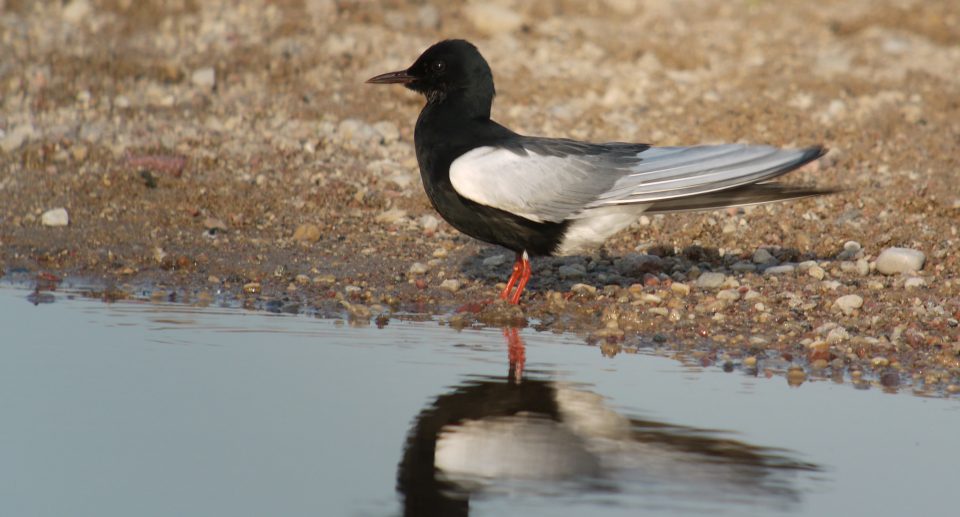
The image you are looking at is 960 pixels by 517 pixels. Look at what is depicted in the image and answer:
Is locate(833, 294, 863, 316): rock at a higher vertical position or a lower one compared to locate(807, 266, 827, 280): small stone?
lower

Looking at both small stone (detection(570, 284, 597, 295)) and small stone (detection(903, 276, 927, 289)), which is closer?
small stone (detection(903, 276, 927, 289))

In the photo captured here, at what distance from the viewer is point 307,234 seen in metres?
7.37

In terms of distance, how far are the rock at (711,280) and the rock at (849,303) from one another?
63 cm

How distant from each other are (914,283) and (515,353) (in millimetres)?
2102

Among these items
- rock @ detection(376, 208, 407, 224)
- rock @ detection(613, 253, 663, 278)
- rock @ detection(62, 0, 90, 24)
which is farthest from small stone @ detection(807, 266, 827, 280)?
rock @ detection(62, 0, 90, 24)

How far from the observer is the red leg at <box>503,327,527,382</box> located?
5129 millimetres

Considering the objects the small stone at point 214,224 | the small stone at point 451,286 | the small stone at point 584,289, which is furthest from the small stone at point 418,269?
the small stone at point 214,224

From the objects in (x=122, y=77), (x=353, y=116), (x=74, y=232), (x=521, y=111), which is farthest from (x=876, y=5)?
(x=74, y=232)

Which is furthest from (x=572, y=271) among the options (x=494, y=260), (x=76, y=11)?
(x=76, y=11)

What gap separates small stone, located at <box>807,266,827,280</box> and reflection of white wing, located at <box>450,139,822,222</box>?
971 mm

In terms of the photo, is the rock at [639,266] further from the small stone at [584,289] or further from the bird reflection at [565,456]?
the bird reflection at [565,456]

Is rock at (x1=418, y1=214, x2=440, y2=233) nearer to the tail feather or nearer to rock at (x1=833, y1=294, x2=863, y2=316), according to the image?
the tail feather

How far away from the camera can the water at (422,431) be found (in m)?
3.78

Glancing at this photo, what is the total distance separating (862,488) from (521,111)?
5951mm
